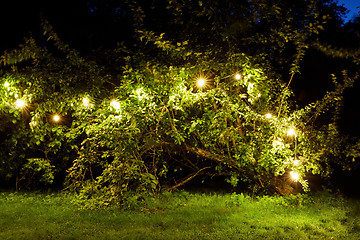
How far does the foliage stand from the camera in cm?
631

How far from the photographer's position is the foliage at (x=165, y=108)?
20.7 ft

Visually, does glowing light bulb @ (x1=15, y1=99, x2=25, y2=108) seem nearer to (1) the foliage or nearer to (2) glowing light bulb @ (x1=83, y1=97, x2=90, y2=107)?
(1) the foliage

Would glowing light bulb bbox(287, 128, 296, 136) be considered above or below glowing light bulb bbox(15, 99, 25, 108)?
below

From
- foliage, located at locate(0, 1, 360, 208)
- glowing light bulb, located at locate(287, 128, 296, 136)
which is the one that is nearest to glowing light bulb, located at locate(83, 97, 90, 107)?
foliage, located at locate(0, 1, 360, 208)

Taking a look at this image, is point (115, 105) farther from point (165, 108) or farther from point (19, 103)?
point (19, 103)

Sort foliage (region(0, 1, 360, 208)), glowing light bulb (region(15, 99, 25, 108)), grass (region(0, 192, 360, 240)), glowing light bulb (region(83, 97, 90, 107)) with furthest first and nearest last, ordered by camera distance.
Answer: glowing light bulb (region(15, 99, 25, 108)), glowing light bulb (region(83, 97, 90, 107)), foliage (region(0, 1, 360, 208)), grass (region(0, 192, 360, 240))

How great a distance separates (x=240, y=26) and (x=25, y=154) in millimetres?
6255

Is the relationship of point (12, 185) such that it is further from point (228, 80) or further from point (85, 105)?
point (228, 80)

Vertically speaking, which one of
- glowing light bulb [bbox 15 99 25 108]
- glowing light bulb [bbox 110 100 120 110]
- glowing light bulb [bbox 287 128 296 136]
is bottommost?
glowing light bulb [bbox 287 128 296 136]

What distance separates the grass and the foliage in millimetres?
555

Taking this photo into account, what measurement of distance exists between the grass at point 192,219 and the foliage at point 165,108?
1.82ft

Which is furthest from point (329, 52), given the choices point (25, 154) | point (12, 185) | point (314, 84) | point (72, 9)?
point (12, 185)

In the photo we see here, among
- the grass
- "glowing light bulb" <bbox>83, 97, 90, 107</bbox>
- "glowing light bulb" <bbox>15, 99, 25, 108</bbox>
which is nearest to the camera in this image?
the grass

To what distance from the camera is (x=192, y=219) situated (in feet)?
20.1
